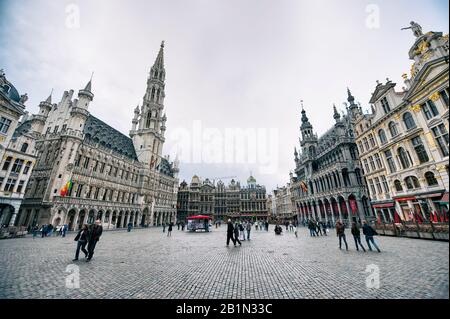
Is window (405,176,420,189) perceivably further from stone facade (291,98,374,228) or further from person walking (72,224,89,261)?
stone facade (291,98,374,228)

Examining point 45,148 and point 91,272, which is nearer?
point 91,272

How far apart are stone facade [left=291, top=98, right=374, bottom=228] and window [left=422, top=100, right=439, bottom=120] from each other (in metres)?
26.1

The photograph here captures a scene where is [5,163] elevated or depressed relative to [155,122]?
depressed

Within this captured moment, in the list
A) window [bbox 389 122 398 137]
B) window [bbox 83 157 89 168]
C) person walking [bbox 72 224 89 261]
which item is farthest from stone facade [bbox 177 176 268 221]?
window [bbox 389 122 398 137]

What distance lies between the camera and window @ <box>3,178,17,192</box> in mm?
21344

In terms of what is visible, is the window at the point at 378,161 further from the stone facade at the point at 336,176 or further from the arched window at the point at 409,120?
the arched window at the point at 409,120

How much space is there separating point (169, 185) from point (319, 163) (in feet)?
150

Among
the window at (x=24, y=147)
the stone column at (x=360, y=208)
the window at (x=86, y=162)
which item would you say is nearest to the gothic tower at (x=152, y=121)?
the window at (x=86, y=162)

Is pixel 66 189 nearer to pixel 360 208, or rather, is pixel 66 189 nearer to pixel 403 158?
pixel 403 158

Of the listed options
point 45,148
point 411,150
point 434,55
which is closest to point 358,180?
point 411,150

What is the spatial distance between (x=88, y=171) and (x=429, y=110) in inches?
1671

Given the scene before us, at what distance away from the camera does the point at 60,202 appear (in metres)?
28.0

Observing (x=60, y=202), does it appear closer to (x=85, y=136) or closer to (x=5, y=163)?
(x=5, y=163)
